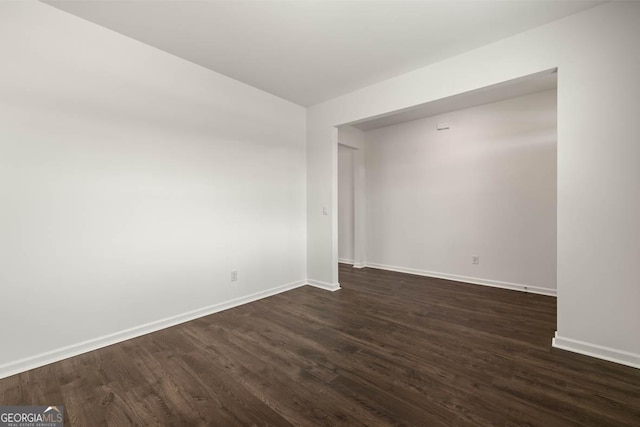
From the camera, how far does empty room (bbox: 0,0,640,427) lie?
1.76 metres

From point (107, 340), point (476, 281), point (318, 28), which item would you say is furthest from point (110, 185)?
point (476, 281)

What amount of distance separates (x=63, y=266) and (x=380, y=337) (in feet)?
9.08

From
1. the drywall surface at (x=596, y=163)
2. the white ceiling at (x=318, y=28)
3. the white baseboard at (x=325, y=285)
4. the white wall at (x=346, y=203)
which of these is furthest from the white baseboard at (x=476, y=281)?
the white ceiling at (x=318, y=28)

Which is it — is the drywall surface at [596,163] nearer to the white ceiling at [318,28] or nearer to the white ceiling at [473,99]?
the white ceiling at [318,28]

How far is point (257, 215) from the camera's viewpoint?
11.9 feet

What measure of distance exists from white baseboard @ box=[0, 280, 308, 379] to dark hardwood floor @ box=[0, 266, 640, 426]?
80mm

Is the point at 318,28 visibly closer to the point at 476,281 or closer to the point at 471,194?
the point at 471,194

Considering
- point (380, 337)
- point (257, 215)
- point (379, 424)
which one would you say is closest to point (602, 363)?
point (380, 337)

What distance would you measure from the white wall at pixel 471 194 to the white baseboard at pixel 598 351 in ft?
5.77

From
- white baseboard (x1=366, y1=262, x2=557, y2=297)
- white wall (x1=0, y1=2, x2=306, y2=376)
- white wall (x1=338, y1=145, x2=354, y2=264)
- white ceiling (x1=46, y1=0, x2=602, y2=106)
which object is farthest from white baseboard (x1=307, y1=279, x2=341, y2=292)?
Answer: white ceiling (x1=46, y1=0, x2=602, y2=106)

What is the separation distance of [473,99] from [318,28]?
2726 mm

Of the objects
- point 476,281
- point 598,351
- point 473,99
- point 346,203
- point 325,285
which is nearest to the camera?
point 598,351

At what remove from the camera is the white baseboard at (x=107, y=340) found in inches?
78.4

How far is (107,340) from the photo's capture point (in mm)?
2385
